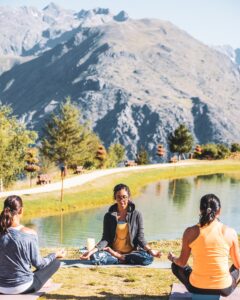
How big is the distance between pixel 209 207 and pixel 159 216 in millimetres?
28561

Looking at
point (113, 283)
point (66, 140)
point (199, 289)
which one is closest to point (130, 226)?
point (113, 283)

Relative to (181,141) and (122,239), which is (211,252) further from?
(181,141)

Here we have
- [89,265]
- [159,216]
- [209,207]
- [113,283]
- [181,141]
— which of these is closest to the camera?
[209,207]

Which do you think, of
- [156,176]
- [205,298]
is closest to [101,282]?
[205,298]

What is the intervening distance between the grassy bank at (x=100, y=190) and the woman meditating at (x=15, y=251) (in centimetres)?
2380

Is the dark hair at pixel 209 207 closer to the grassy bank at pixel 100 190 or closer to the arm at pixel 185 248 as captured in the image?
the arm at pixel 185 248

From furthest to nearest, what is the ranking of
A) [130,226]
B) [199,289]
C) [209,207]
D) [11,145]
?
[11,145]
[130,226]
[199,289]
[209,207]

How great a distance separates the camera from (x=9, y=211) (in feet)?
25.8

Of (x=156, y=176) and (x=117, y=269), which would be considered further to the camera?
(x=156, y=176)

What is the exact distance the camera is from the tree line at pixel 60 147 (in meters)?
41.2

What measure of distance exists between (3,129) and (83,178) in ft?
45.8

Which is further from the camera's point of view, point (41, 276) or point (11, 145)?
point (11, 145)

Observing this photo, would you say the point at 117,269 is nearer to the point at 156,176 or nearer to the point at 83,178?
the point at 83,178

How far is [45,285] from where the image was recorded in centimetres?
948
